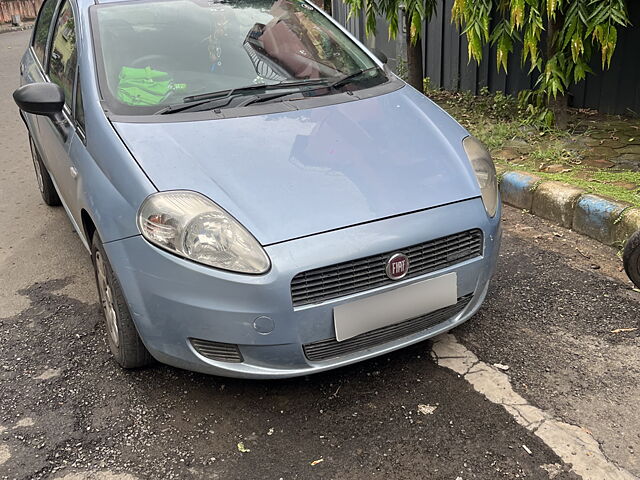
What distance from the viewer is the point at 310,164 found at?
258 cm

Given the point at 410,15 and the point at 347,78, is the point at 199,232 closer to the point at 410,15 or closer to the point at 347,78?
the point at 347,78

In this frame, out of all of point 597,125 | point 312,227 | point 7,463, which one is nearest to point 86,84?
point 312,227

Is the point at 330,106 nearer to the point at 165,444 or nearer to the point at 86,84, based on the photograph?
the point at 86,84

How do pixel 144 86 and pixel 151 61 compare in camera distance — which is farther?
pixel 151 61

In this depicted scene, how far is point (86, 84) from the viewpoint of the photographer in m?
2.96

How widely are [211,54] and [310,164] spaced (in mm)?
1000

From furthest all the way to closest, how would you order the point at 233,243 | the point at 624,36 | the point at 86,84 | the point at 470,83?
the point at 470,83, the point at 624,36, the point at 86,84, the point at 233,243

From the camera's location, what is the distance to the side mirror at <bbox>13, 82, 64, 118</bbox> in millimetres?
3039

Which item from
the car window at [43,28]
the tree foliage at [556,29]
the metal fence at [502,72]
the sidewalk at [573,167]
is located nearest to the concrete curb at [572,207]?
the sidewalk at [573,167]

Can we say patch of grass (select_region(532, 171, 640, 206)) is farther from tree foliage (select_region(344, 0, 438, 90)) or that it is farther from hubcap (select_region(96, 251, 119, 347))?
hubcap (select_region(96, 251, 119, 347))

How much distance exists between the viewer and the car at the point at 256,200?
7.47 ft

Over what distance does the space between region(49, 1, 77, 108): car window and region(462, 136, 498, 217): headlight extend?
6.24 ft

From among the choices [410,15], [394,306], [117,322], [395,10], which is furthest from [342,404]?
[395,10]

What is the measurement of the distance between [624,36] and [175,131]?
4.40m
